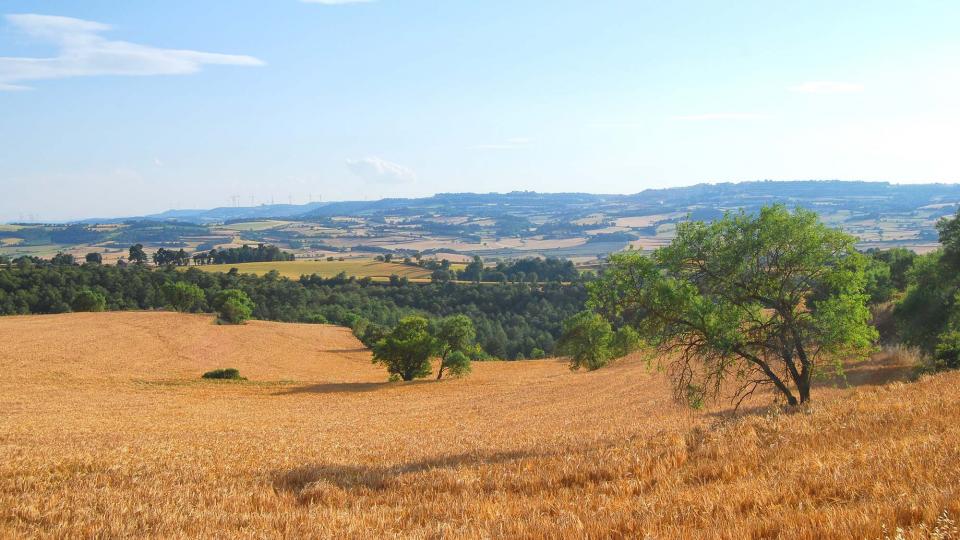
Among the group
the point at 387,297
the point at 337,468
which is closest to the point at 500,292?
the point at 387,297

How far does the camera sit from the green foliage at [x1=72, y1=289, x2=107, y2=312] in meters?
95.5

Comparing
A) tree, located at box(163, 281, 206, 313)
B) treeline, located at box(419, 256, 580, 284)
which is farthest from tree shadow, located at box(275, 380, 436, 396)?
treeline, located at box(419, 256, 580, 284)

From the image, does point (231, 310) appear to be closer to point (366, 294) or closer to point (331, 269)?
point (366, 294)

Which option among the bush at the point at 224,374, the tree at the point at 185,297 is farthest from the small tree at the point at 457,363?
the tree at the point at 185,297

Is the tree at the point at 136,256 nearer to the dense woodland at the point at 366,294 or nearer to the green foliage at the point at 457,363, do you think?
the dense woodland at the point at 366,294

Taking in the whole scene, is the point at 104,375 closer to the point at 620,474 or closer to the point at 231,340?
the point at 231,340

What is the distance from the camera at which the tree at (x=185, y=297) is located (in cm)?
10388

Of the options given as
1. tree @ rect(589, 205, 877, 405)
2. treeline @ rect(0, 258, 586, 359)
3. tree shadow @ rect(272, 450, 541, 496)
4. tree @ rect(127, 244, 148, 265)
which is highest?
tree @ rect(589, 205, 877, 405)

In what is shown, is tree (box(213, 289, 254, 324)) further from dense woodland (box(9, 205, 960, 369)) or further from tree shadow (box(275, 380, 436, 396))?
Result: tree shadow (box(275, 380, 436, 396))

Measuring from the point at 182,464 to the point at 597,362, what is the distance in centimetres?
5832

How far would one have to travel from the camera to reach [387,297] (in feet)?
449

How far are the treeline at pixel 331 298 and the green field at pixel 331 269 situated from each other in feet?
32.1

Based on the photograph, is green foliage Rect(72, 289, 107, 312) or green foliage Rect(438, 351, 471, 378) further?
green foliage Rect(72, 289, 107, 312)

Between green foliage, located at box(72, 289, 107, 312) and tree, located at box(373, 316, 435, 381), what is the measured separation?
57.6 meters
